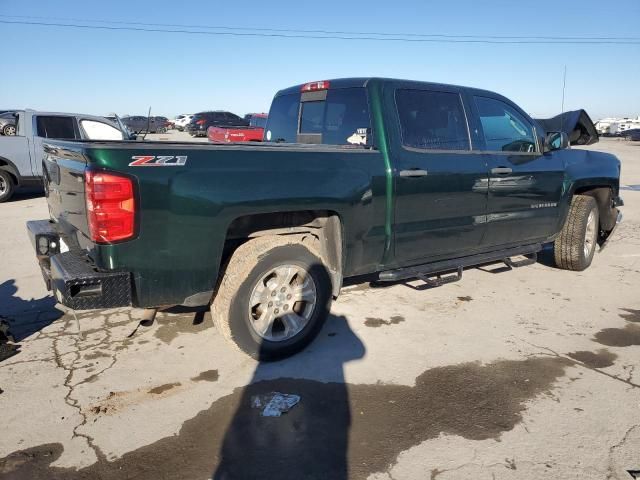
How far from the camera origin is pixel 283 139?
5.08 m

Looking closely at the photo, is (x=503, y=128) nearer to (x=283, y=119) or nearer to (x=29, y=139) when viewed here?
(x=283, y=119)

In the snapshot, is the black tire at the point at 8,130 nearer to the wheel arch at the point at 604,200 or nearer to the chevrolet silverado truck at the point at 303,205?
the chevrolet silverado truck at the point at 303,205

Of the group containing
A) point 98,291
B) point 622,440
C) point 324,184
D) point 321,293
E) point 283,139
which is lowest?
point 622,440

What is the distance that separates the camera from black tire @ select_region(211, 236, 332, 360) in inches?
132

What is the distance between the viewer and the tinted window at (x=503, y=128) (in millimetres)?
4648

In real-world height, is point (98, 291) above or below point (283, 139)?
below

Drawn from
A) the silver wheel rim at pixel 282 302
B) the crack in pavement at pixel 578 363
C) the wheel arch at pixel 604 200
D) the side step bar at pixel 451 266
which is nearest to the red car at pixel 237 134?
the wheel arch at pixel 604 200

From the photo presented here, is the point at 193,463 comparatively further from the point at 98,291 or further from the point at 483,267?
the point at 483,267

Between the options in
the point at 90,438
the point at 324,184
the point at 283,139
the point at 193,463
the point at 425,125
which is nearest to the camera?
the point at 193,463

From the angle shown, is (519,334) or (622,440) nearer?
(622,440)

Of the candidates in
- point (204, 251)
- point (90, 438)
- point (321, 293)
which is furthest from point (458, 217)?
point (90, 438)

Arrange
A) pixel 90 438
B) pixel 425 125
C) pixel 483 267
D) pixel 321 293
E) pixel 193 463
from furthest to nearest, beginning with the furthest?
pixel 483 267, pixel 425 125, pixel 321 293, pixel 90 438, pixel 193 463

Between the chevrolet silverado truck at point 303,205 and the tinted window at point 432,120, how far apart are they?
0.01 meters

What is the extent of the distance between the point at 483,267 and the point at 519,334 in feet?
6.58
